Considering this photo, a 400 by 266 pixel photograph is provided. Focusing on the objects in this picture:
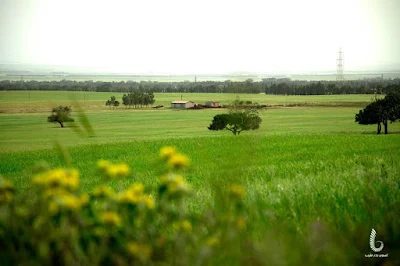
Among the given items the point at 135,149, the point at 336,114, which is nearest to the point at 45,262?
the point at 135,149

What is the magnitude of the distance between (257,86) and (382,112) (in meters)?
41.3

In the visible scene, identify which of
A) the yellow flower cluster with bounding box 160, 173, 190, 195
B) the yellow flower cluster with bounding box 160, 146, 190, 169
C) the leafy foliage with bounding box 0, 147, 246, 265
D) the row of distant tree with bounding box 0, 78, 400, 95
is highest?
the row of distant tree with bounding box 0, 78, 400, 95

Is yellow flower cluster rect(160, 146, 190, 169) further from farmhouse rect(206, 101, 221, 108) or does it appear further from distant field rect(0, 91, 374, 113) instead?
farmhouse rect(206, 101, 221, 108)

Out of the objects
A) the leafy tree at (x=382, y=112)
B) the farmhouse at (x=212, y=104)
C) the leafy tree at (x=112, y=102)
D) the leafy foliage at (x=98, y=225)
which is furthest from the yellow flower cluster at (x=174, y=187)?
the leafy tree at (x=112, y=102)

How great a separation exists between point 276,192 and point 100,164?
317 centimetres

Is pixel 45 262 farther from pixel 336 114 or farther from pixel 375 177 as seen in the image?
pixel 336 114

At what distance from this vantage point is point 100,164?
185 cm

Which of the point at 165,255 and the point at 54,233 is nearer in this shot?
the point at 54,233

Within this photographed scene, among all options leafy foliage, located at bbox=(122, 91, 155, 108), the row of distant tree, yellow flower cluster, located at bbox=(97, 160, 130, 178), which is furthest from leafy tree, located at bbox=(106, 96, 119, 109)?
yellow flower cluster, located at bbox=(97, 160, 130, 178)

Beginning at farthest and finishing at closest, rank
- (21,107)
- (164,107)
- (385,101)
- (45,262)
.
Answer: (164,107) → (21,107) → (385,101) → (45,262)

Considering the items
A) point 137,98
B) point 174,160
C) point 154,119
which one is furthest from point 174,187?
point 137,98

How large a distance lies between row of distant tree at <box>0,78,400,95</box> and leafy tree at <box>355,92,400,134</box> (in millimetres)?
1315

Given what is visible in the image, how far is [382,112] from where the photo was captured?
4153 centimetres

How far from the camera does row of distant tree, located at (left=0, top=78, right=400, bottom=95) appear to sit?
141 inches
